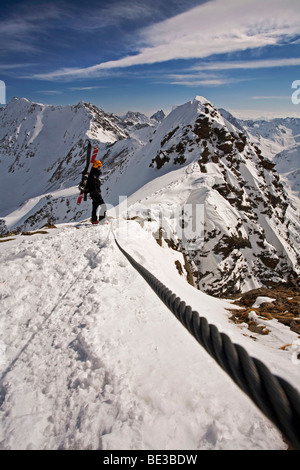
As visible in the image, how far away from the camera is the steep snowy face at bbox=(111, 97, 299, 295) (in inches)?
1088

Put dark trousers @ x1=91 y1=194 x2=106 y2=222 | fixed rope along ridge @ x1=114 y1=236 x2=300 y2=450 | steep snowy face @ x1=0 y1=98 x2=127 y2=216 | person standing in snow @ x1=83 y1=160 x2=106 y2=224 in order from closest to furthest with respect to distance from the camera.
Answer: fixed rope along ridge @ x1=114 y1=236 x2=300 y2=450 < person standing in snow @ x1=83 y1=160 x2=106 y2=224 < dark trousers @ x1=91 y1=194 x2=106 y2=222 < steep snowy face @ x1=0 y1=98 x2=127 y2=216

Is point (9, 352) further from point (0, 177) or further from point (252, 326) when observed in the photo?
point (0, 177)

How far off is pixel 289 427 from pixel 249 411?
5.04 feet

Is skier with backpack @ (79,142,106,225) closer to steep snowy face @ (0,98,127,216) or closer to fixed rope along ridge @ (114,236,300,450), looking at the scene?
fixed rope along ridge @ (114,236,300,450)

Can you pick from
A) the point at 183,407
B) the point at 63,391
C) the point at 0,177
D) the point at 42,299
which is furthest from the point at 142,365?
the point at 0,177

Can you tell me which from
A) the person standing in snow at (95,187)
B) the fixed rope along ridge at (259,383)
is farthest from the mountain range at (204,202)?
the fixed rope along ridge at (259,383)

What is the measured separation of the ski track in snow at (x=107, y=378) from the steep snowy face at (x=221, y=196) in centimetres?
1913

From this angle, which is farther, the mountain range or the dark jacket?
the mountain range

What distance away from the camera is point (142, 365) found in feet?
10.5

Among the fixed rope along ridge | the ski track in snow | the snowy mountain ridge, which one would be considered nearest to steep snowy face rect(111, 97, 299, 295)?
the snowy mountain ridge

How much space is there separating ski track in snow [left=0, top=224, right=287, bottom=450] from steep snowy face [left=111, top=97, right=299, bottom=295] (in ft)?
62.8

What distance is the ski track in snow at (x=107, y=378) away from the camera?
233 cm

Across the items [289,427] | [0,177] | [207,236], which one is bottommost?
[207,236]

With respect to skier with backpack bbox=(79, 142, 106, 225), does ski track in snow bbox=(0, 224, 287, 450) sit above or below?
below
